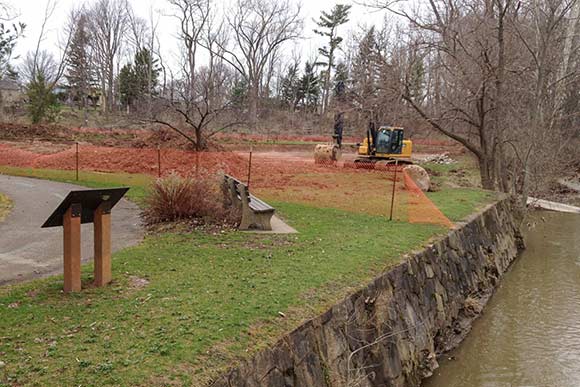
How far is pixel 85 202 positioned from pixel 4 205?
6530 mm

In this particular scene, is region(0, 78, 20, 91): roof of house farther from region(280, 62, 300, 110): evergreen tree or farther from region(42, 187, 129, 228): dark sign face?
region(42, 187, 129, 228): dark sign face

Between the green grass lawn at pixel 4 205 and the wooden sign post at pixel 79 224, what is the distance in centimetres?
477

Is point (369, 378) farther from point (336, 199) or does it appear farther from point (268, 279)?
point (336, 199)

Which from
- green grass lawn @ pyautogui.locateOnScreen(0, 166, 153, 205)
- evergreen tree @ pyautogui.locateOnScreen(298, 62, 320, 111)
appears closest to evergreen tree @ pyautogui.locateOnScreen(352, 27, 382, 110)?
green grass lawn @ pyautogui.locateOnScreen(0, 166, 153, 205)

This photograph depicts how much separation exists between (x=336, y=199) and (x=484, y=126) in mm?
8033

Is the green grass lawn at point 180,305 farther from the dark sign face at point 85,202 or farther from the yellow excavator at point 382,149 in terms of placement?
the yellow excavator at point 382,149

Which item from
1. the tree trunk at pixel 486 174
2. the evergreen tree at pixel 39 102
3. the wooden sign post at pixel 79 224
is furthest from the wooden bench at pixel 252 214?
the evergreen tree at pixel 39 102

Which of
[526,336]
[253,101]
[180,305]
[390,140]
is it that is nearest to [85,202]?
[180,305]

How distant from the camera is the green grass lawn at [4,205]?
934 cm

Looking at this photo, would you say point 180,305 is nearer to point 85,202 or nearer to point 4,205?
point 85,202

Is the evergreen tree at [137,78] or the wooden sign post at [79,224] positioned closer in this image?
the wooden sign post at [79,224]

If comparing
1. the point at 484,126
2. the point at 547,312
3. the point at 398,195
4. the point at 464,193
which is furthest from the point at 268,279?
the point at 484,126

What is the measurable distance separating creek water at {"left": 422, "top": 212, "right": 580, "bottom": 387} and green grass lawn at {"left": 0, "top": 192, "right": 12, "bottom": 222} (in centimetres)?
824

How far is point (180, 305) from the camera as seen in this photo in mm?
4855
